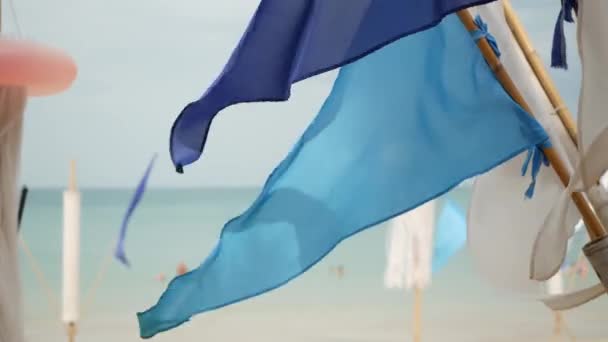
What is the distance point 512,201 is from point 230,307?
1591 millimetres

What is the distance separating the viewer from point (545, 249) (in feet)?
2.94

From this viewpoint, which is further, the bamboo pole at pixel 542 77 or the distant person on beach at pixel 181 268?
the distant person on beach at pixel 181 268

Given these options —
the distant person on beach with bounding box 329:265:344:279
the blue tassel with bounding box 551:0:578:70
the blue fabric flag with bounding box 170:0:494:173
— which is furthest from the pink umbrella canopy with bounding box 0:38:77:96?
the distant person on beach with bounding box 329:265:344:279

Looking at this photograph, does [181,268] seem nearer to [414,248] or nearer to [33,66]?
[414,248]

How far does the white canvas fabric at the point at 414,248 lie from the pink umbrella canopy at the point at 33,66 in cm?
110

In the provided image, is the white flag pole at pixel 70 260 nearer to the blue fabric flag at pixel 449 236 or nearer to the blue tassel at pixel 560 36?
the blue fabric flag at pixel 449 236

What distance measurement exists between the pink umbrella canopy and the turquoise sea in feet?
3.32

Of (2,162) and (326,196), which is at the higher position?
(2,162)

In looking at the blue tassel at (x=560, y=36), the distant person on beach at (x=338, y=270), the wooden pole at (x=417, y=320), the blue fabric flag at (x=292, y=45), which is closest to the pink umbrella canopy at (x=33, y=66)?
the blue fabric flag at (x=292, y=45)

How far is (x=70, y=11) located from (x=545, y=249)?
202cm

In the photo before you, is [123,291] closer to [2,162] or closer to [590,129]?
[2,162]

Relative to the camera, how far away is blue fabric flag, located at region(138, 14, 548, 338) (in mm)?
1043

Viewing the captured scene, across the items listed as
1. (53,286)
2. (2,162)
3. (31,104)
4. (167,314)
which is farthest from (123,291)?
(167,314)

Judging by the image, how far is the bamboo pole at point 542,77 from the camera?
3.51 feet
